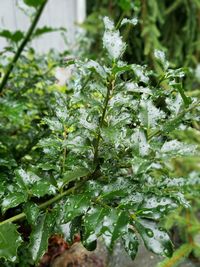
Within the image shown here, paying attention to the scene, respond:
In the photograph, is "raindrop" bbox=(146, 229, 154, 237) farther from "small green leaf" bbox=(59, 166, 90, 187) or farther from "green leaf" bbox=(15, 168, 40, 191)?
"green leaf" bbox=(15, 168, 40, 191)

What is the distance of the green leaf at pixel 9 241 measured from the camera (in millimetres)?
729

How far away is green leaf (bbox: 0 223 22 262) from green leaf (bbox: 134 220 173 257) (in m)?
0.23

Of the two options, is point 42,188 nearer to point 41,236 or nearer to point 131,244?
point 41,236

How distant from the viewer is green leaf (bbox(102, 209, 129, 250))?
703mm

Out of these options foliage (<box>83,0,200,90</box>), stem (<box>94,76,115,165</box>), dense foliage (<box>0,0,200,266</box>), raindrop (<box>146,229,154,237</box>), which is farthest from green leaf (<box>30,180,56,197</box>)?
foliage (<box>83,0,200,90</box>)

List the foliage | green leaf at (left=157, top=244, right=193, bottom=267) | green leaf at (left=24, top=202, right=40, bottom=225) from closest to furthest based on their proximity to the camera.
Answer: green leaf at (left=24, top=202, right=40, bottom=225)
green leaf at (left=157, top=244, right=193, bottom=267)
the foliage

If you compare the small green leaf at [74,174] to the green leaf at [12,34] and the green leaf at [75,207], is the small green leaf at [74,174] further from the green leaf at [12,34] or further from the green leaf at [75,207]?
the green leaf at [12,34]

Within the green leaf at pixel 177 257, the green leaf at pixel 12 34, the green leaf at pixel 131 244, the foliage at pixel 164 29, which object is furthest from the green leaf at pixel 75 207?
the foliage at pixel 164 29

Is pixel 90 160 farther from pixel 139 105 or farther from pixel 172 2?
pixel 172 2

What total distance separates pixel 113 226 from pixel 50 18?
323 cm

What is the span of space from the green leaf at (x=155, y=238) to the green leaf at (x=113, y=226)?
48mm

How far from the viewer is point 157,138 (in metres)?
0.85

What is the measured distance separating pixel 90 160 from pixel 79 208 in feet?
0.46

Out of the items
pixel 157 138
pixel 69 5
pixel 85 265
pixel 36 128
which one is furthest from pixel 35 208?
pixel 69 5
